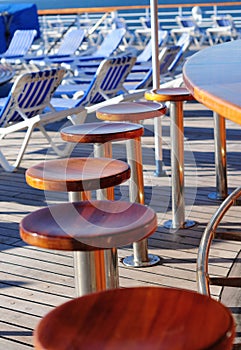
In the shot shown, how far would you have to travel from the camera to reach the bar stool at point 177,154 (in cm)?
333

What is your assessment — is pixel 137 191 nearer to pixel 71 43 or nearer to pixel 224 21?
pixel 71 43

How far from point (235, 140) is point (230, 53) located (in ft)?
10.1

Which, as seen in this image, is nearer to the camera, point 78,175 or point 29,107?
point 78,175

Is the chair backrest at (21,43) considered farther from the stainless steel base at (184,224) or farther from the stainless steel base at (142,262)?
the stainless steel base at (142,262)

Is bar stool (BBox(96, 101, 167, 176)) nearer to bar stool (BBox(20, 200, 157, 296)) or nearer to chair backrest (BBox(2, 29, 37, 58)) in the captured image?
bar stool (BBox(20, 200, 157, 296))

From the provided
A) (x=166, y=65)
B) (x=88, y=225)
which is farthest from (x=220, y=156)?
(x=166, y=65)

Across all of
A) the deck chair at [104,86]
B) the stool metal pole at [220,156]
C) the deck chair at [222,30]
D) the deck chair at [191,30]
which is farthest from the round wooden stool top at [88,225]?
the deck chair at [222,30]

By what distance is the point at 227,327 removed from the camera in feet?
3.43

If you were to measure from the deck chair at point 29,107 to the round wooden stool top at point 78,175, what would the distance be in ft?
8.17

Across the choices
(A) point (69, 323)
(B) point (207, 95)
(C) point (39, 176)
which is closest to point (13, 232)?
(C) point (39, 176)

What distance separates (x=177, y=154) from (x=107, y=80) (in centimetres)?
206

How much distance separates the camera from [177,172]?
3330mm

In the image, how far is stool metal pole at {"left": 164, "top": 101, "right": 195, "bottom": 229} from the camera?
3.34 metres

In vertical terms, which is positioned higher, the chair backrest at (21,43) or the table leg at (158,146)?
the table leg at (158,146)
